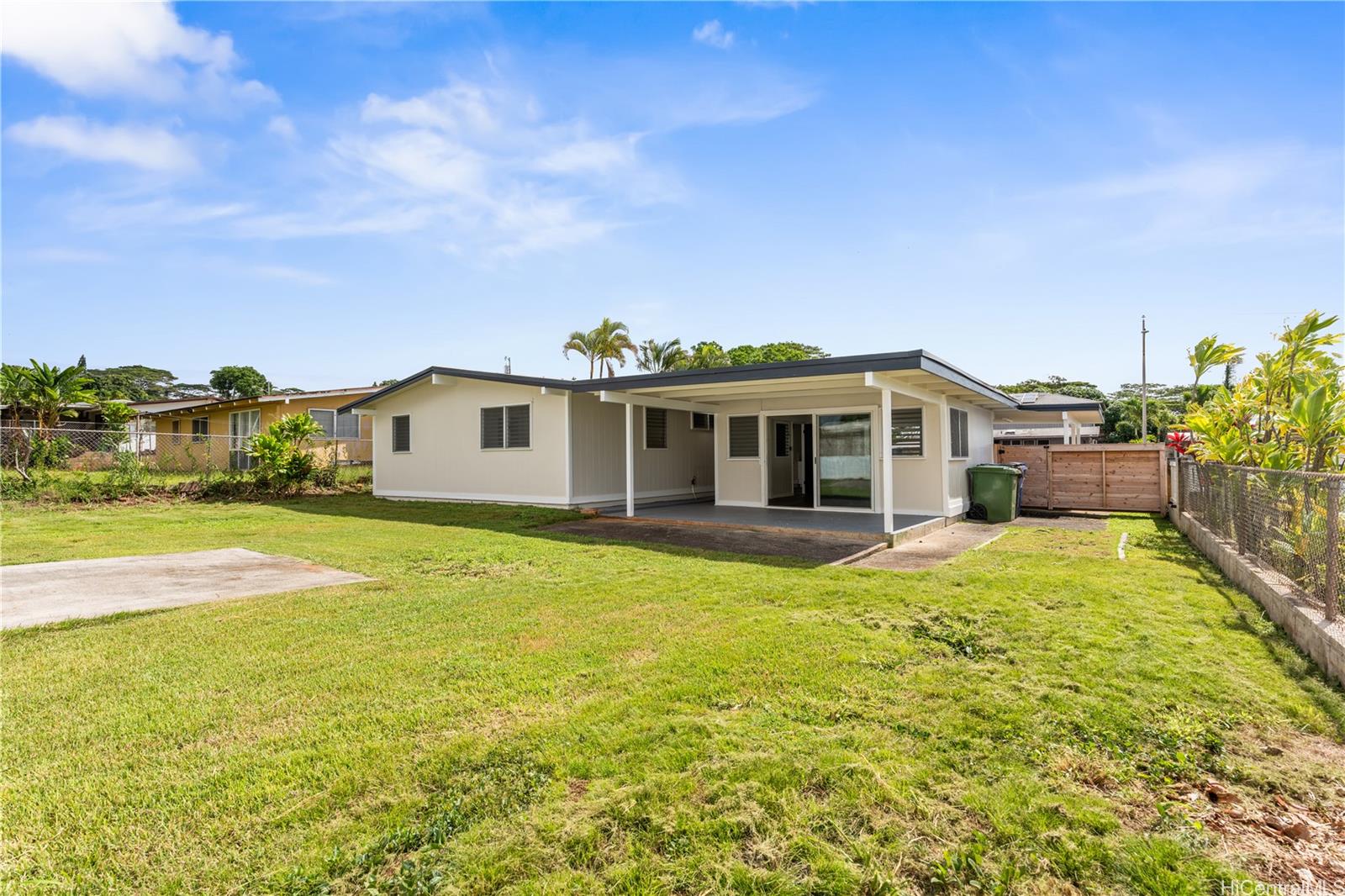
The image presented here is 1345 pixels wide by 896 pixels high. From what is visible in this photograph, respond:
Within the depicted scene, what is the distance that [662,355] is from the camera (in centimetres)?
3219

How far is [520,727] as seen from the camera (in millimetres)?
2980

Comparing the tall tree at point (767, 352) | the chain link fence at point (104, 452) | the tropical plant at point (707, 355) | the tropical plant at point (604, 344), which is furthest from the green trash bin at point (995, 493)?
the tall tree at point (767, 352)

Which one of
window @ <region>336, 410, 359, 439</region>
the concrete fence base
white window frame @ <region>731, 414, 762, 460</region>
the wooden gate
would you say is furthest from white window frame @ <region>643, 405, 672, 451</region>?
window @ <region>336, 410, 359, 439</region>

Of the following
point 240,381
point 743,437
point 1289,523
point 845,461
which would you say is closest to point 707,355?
point 743,437

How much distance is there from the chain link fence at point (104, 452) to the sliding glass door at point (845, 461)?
1307 centimetres

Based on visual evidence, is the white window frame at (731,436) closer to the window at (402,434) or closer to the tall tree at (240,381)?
the window at (402,434)

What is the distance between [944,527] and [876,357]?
3.91m

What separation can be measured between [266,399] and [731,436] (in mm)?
17419

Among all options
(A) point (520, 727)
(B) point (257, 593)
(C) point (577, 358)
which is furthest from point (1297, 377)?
(C) point (577, 358)

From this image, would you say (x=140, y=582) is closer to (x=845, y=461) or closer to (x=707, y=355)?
(x=845, y=461)

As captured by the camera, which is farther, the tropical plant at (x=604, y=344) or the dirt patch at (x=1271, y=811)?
the tropical plant at (x=604, y=344)

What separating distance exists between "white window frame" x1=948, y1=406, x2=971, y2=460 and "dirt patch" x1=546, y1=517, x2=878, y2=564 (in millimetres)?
3937

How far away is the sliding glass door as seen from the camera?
38.5 feet

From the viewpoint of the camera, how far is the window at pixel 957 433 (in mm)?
11906
